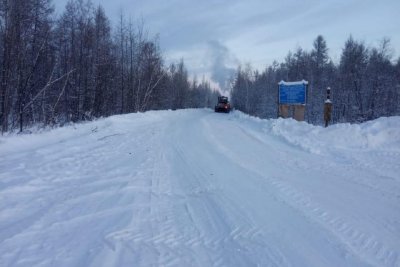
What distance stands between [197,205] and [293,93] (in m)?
15.4

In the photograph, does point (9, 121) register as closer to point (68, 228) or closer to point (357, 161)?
point (68, 228)

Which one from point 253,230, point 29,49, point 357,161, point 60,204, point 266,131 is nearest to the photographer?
point 253,230

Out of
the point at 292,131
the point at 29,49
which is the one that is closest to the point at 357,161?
the point at 292,131

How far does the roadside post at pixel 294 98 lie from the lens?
19.5m

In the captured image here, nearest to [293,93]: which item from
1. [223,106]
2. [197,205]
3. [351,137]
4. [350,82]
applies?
[351,137]

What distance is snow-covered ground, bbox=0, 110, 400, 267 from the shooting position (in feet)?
13.7

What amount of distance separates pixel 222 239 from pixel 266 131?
12806 millimetres

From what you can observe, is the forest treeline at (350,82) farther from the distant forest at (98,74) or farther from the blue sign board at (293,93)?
the blue sign board at (293,93)

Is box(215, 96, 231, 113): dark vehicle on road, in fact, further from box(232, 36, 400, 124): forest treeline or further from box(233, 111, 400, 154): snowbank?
box(233, 111, 400, 154): snowbank

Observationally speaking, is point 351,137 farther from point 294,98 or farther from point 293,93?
point 293,93

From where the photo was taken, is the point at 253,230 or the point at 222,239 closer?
the point at 222,239

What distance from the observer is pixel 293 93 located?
786 inches

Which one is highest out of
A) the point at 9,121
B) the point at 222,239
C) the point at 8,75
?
the point at 8,75

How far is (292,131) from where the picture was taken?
1545 centimetres
